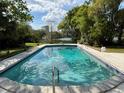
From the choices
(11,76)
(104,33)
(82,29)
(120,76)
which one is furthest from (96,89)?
(82,29)

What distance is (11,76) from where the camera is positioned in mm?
9648

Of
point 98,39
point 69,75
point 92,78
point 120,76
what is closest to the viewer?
point 120,76

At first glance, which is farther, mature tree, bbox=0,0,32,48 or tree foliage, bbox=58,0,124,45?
tree foliage, bbox=58,0,124,45

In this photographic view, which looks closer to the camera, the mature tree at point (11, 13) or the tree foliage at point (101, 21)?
the mature tree at point (11, 13)

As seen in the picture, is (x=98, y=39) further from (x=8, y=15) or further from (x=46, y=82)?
(x=46, y=82)

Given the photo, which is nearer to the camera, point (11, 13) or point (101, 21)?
point (11, 13)

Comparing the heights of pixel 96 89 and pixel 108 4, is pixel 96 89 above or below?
below

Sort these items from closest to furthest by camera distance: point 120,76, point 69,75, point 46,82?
point 120,76 < point 46,82 < point 69,75

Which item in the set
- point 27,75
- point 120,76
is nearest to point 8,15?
point 27,75

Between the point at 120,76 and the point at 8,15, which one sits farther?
the point at 8,15

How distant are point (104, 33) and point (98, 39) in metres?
1.36

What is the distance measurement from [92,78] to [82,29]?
18.3 metres

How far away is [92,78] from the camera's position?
9508mm

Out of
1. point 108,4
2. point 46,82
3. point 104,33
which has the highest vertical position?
point 108,4
